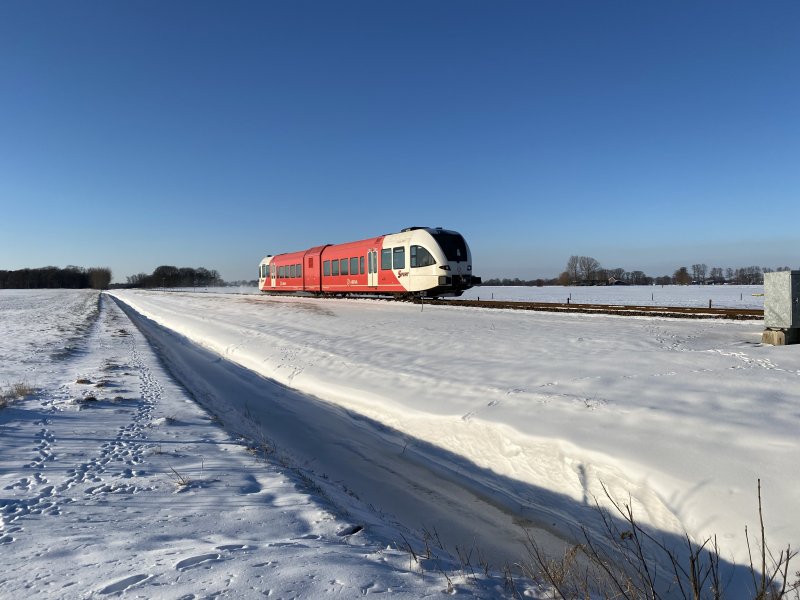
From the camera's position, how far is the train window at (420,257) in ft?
71.8

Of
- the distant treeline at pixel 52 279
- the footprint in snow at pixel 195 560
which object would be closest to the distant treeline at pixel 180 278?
the distant treeline at pixel 52 279

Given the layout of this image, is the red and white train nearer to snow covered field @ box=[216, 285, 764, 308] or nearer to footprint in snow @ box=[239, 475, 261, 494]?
snow covered field @ box=[216, 285, 764, 308]

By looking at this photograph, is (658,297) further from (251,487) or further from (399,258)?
(251,487)

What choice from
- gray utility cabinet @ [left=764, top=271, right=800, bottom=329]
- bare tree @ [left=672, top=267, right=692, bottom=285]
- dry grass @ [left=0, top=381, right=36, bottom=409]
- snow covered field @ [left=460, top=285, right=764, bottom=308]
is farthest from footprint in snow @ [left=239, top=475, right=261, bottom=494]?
bare tree @ [left=672, top=267, right=692, bottom=285]

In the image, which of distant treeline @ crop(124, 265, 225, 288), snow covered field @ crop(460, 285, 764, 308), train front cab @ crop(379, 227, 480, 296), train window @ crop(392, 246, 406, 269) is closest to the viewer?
train front cab @ crop(379, 227, 480, 296)

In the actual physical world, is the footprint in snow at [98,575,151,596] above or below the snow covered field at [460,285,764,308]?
below

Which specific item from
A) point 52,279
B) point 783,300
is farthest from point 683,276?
point 52,279

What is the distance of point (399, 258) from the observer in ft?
77.4

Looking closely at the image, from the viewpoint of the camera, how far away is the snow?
3.32 m

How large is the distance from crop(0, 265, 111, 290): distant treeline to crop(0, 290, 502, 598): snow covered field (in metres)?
196

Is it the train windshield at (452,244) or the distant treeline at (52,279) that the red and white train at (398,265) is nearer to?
the train windshield at (452,244)

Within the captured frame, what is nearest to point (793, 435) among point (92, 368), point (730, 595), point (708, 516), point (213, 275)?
point (708, 516)

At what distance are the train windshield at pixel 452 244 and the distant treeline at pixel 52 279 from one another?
186110mm

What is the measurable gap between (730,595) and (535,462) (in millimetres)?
2301
